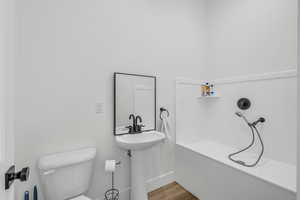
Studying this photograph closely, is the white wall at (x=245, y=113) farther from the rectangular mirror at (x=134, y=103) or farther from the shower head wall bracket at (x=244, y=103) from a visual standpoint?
the rectangular mirror at (x=134, y=103)

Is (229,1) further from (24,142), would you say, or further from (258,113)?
(24,142)

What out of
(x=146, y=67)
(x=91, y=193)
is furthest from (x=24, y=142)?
(x=146, y=67)

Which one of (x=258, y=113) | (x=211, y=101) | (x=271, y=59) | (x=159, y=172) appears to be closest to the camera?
(x=271, y=59)

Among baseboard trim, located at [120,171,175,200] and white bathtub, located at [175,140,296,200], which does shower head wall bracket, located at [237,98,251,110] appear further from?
baseboard trim, located at [120,171,175,200]

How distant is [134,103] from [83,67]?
715 millimetres

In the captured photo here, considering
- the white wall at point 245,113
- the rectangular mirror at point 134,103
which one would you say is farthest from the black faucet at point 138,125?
the white wall at point 245,113

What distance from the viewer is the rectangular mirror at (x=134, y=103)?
1.72 meters

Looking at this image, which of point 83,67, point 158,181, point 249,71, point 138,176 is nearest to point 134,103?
point 83,67

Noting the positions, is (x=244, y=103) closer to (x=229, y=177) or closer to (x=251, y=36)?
(x=251, y=36)

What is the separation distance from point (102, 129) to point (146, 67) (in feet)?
3.17

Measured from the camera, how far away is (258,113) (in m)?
1.92

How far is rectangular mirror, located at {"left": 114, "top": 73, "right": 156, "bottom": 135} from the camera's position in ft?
5.63

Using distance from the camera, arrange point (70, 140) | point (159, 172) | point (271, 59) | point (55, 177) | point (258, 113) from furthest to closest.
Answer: point (159, 172) → point (258, 113) → point (271, 59) → point (70, 140) → point (55, 177)

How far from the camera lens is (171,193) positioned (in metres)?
1.99
